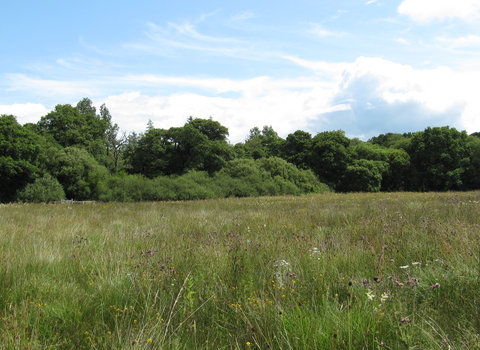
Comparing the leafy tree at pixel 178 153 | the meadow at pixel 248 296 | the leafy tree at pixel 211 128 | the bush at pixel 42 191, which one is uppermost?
the leafy tree at pixel 211 128

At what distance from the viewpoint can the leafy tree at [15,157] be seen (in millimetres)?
33094

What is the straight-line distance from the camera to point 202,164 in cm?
4094

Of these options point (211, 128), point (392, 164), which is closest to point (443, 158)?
point (392, 164)

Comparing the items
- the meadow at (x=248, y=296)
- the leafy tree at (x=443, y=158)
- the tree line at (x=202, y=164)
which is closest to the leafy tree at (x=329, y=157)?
the tree line at (x=202, y=164)

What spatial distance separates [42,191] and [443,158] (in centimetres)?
4721

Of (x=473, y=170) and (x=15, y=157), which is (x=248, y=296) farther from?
(x=473, y=170)

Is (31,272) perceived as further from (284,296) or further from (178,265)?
(284,296)

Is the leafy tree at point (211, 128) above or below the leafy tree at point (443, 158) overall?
above

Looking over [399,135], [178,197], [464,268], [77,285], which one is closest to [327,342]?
[464,268]

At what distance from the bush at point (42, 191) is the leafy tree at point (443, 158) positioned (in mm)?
43201

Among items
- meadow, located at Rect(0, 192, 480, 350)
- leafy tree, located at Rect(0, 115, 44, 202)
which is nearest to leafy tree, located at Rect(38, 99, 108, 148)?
leafy tree, located at Rect(0, 115, 44, 202)

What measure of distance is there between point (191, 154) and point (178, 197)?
37.0 ft

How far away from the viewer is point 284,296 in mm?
3404

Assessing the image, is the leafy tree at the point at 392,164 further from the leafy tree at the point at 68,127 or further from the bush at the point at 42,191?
the bush at the point at 42,191
